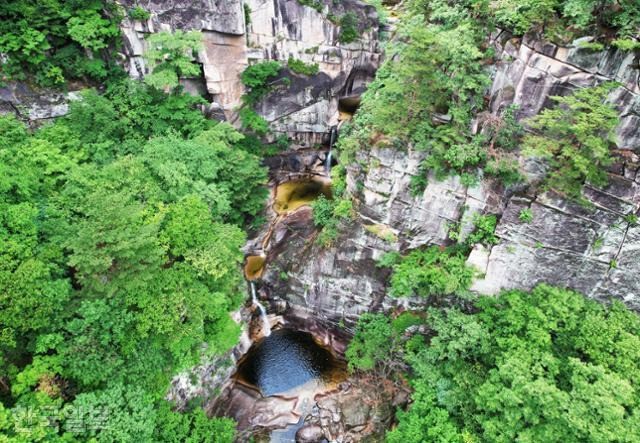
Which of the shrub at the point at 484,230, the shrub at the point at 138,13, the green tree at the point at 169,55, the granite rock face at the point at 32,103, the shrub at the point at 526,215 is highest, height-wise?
the shrub at the point at 138,13

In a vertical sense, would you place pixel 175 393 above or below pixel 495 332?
below

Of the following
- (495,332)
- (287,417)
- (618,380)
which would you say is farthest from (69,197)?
(618,380)

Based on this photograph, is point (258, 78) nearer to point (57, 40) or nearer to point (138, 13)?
point (138, 13)

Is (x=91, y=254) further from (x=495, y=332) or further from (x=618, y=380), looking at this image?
(x=618, y=380)

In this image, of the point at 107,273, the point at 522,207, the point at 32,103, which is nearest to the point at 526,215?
the point at 522,207

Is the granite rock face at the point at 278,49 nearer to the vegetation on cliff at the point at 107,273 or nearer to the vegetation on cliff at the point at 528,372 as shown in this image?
the vegetation on cliff at the point at 107,273

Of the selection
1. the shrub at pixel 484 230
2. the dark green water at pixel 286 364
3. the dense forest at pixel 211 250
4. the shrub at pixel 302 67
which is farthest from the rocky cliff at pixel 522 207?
the shrub at pixel 302 67
